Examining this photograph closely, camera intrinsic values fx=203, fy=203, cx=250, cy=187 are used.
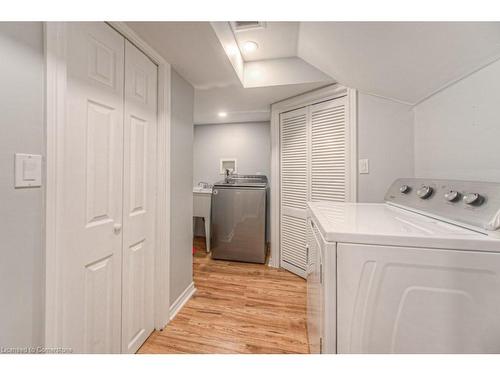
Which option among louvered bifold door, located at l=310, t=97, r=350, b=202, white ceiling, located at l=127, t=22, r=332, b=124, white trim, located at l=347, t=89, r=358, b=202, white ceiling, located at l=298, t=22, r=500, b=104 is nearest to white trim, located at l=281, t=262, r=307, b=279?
louvered bifold door, located at l=310, t=97, r=350, b=202

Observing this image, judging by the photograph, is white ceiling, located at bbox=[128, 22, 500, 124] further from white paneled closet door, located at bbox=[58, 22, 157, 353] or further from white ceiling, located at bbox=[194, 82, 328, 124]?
white paneled closet door, located at bbox=[58, 22, 157, 353]

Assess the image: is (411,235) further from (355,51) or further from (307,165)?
(307,165)

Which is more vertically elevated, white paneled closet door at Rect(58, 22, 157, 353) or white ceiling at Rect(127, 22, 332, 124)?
white ceiling at Rect(127, 22, 332, 124)

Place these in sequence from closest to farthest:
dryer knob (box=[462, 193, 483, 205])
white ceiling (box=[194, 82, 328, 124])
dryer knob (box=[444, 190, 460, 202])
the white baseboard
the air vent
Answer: dryer knob (box=[462, 193, 483, 205]) < dryer knob (box=[444, 190, 460, 202]) < the air vent < the white baseboard < white ceiling (box=[194, 82, 328, 124])

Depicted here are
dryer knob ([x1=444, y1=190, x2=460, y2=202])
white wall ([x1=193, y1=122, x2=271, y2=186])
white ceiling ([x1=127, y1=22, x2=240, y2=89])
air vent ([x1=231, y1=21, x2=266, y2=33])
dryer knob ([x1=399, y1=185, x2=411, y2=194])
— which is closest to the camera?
dryer knob ([x1=444, y1=190, x2=460, y2=202])

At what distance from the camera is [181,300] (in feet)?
5.68

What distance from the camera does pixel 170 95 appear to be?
1508 mm

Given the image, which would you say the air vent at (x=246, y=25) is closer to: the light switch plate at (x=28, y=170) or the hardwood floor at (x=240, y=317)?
the light switch plate at (x=28, y=170)

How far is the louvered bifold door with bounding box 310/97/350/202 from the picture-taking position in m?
1.87

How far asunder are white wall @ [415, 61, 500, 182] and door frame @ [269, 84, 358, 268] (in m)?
0.46

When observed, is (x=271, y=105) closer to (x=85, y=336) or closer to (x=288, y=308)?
(x=288, y=308)

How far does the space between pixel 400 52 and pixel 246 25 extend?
1053 millimetres

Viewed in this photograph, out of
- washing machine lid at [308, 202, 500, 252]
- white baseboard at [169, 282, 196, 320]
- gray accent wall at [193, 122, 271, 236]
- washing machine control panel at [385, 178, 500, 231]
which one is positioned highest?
gray accent wall at [193, 122, 271, 236]

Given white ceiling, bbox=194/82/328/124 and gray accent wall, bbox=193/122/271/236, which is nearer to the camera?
white ceiling, bbox=194/82/328/124
